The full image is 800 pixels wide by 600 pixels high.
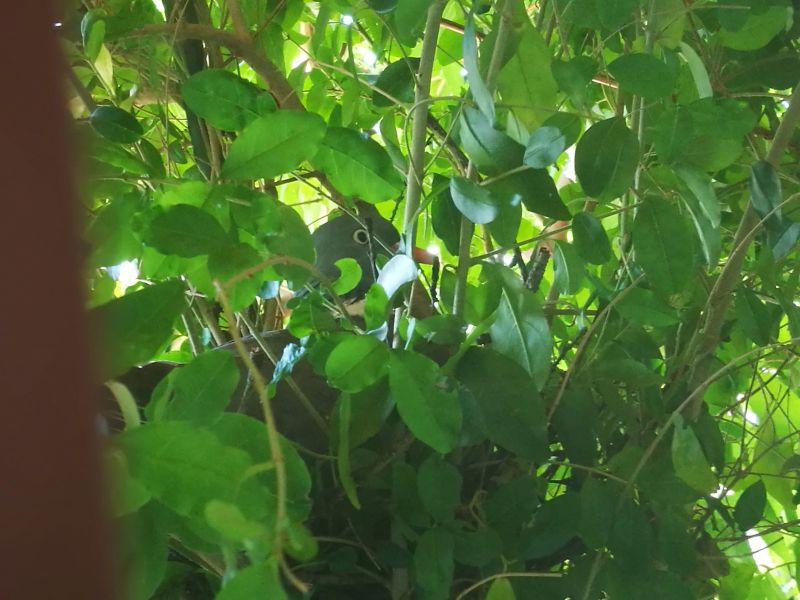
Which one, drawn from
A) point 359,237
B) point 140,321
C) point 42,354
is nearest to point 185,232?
point 140,321

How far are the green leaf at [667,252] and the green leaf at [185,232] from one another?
7.9 inches

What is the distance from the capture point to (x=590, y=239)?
1.45ft

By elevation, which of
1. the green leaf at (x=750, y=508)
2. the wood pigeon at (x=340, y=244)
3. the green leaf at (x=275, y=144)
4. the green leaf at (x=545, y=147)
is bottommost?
the green leaf at (x=750, y=508)

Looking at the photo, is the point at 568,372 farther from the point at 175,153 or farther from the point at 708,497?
→ the point at 175,153

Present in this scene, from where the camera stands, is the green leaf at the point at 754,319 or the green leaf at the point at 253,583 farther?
the green leaf at the point at 754,319

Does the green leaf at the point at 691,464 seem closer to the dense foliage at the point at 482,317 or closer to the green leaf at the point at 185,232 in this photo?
the dense foliage at the point at 482,317

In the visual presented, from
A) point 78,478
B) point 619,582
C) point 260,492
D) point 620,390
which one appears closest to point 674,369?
point 620,390

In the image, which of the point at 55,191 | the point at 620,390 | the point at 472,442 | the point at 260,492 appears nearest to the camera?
the point at 55,191

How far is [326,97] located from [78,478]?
632 mm

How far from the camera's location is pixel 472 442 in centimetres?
44

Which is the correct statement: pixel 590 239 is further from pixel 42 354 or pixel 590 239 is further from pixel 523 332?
pixel 42 354

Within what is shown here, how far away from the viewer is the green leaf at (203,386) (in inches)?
13.8

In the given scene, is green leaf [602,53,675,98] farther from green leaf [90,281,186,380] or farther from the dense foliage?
green leaf [90,281,186,380]

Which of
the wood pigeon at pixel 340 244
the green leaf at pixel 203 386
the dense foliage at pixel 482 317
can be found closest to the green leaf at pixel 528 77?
the dense foliage at pixel 482 317
